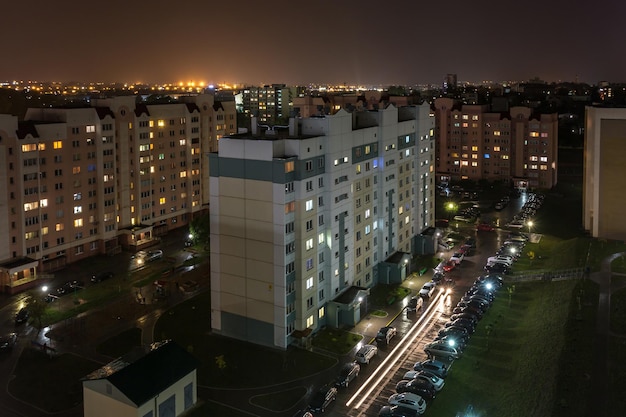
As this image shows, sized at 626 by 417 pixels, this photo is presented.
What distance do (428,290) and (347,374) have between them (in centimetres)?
1179

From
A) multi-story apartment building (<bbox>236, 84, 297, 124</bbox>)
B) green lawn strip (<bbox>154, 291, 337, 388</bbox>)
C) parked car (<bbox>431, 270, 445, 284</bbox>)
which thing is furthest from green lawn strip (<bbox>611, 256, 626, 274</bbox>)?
multi-story apartment building (<bbox>236, 84, 297, 124</bbox>)

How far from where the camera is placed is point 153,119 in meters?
47.9

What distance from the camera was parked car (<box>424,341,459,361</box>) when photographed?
25.8 metres

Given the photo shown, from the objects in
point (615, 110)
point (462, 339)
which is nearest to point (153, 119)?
point (462, 339)

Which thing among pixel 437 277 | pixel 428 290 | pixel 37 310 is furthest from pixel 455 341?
pixel 37 310

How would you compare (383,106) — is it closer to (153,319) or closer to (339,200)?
(339,200)

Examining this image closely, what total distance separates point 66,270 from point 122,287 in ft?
19.4

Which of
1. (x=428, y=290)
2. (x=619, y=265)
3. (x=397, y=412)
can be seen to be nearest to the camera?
(x=397, y=412)

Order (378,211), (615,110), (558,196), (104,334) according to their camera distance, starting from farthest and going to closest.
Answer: (558,196) → (615,110) → (378,211) → (104,334)

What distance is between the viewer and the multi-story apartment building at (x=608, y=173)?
1694 inches

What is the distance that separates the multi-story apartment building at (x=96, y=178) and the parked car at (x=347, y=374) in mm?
22904

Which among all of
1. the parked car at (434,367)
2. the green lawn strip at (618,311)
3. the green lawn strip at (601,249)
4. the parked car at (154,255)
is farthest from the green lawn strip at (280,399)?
the green lawn strip at (601,249)

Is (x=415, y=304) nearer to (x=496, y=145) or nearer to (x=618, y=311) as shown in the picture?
(x=618, y=311)

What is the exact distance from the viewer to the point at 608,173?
143 ft
